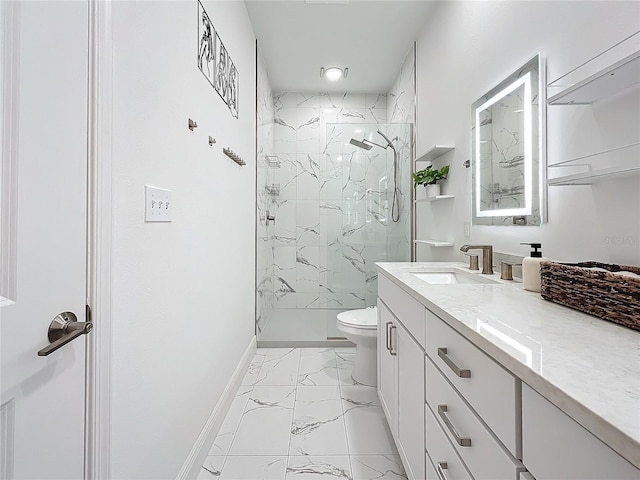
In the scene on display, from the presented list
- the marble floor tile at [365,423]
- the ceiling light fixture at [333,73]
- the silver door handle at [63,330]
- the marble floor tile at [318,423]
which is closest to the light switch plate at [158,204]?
the silver door handle at [63,330]

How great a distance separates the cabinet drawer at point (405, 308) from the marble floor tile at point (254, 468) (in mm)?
865

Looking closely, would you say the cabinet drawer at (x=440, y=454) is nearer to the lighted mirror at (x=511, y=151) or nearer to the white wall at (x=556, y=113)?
the white wall at (x=556, y=113)

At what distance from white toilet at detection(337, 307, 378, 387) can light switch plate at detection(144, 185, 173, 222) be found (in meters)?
1.52

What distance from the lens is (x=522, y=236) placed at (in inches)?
59.5

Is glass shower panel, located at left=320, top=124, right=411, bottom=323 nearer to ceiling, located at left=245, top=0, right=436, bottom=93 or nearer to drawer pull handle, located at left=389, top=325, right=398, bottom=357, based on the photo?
ceiling, located at left=245, top=0, right=436, bottom=93

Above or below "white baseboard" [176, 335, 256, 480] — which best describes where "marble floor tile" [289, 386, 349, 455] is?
below

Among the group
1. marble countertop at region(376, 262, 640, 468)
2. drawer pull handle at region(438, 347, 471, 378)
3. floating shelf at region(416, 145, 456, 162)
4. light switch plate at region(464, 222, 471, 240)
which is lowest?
drawer pull handle at region(438, 347, 471, 378)

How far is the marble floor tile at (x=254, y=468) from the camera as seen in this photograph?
4.86 ft

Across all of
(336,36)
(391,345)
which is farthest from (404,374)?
(336,36)

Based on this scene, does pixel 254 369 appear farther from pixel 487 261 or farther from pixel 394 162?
pixel 394 162

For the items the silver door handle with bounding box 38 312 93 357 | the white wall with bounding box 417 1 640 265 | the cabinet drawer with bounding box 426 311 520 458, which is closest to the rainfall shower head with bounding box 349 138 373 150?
the white wall with bounding box 417 1 640 265

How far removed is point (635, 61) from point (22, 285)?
1.46m

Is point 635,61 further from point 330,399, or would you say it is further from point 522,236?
point 330,399

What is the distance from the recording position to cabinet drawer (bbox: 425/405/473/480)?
84cm
